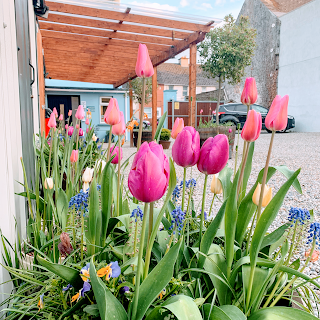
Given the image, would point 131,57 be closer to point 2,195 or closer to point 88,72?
point 88,72

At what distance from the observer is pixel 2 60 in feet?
3.69

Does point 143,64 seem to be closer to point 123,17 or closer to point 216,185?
point 216,185

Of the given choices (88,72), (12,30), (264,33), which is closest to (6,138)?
(12,30)

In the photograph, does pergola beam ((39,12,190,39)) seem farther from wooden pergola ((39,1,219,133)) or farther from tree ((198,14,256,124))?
tree ((198,14,256,124))

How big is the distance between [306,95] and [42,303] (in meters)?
15.3

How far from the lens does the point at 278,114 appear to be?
765 mm

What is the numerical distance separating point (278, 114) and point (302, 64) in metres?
15.3

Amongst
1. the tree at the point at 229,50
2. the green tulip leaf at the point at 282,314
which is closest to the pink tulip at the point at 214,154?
the green tulip leaf at the point at 282,314

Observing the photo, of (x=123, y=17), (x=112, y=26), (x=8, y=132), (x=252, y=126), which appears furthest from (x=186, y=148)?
(x=112, y=26)

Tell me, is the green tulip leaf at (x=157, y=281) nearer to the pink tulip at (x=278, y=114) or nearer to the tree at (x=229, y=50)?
the pink tulip at (x=278, y=114)

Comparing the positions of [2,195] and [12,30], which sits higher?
[12,30]

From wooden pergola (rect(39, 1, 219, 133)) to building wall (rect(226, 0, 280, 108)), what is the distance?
1087cm

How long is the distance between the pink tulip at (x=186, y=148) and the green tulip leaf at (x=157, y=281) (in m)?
0.23

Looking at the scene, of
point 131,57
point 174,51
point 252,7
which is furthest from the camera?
point 252,7
